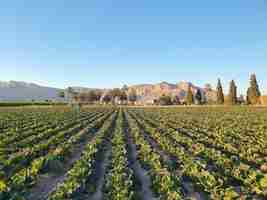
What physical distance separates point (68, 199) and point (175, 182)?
3300 mm

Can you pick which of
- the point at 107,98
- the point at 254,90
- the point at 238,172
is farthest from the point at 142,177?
the point at 107,98

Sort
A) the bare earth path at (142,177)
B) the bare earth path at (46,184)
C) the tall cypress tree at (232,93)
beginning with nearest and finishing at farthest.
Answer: the bare earth path at (142,177) → the bare earth path at (46,184) → the tall cypress tree at (232,93)

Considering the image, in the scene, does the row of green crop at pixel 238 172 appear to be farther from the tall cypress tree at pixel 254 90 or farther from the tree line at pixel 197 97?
the tree line at pixel 197 97

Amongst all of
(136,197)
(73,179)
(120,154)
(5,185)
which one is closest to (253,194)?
(136,197)

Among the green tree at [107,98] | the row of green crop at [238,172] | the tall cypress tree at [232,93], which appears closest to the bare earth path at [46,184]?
the row of green crop at [238,172]

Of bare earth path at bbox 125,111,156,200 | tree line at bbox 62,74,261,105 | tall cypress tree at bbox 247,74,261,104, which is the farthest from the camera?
tree line at bbox 62,74,261,105

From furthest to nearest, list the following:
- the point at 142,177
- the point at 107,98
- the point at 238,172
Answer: the point at 107,98
the point at 142,177
the point at 238,172

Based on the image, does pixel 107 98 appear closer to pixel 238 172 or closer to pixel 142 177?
pixel 142 177

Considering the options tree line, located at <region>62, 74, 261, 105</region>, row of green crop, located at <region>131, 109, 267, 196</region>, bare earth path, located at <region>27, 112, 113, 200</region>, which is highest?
tree line, located at <region>62, 74, 261, 105</region>

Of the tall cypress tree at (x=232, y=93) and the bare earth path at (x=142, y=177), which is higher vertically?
the tall cypress tree at (x=232, y=93)

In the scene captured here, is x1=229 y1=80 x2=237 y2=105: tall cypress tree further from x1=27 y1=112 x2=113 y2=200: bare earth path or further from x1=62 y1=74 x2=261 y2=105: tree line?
x1=27 y1=112 x2=113 y2=200: bare earth path

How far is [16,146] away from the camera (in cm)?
1519

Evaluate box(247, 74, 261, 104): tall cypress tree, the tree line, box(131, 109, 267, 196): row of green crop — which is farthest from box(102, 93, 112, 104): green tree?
box(131, 109, 267, 196): row of green crop

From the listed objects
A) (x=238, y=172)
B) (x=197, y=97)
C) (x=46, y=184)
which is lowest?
(x=46, y=184)
